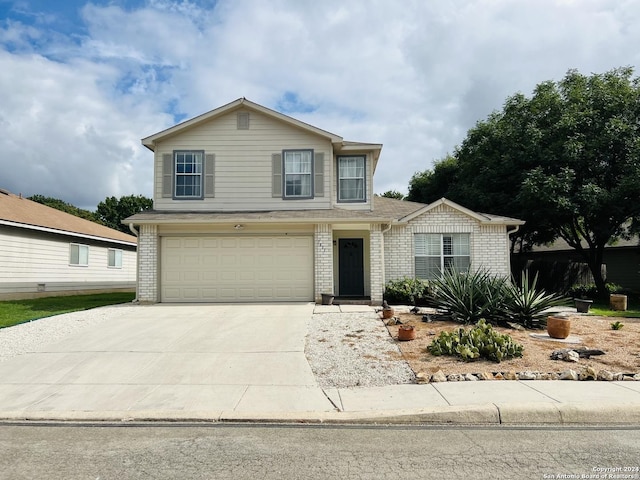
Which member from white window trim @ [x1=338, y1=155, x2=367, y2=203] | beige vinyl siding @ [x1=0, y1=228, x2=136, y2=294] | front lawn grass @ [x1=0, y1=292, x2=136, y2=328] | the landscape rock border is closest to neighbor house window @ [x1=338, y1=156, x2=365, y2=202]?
white window trim @ [x1=338, y1=155, x2=367, y2=203]

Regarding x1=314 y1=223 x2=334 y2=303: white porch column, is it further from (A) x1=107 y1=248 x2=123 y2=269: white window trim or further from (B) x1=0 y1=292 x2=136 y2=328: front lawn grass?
(A) x1=107 y1=248 x2=123 y2=269: white window trim

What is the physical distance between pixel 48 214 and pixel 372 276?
16261 mm

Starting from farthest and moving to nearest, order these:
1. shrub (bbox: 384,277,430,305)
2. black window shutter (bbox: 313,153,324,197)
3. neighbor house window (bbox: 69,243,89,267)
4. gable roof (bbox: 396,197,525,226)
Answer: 1. neighbor house window (bbox: 69,243,89,267)
2. gable roof (bbox: 396,197,525,226)
3. black window shutter (bbox: 313,153,324,197)
4. shrub (bbox: 384,277,430,305)

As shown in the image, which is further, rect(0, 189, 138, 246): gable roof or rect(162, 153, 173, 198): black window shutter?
rect(0, 189, 138, 246): gable roof

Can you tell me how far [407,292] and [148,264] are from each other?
8.70m

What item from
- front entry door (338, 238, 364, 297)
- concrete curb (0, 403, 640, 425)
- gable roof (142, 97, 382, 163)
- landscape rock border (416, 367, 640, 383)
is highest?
gable roof (142, 97, 382, 163)

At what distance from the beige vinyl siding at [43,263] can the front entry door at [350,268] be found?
1271cm

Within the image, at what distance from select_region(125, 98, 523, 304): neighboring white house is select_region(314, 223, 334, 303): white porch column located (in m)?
0.03

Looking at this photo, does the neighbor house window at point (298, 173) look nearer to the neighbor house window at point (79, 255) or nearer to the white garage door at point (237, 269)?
the white garage door at point (237, 269)

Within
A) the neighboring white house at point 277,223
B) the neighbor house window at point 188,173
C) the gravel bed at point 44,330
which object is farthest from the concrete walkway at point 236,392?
the neighbor house window at point 188,173

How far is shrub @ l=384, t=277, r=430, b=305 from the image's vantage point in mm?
15340

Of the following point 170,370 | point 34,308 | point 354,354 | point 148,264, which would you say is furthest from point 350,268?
point 34,308

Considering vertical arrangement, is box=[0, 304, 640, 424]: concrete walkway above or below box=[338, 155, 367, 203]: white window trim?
below

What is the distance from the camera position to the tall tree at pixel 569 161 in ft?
57.9
